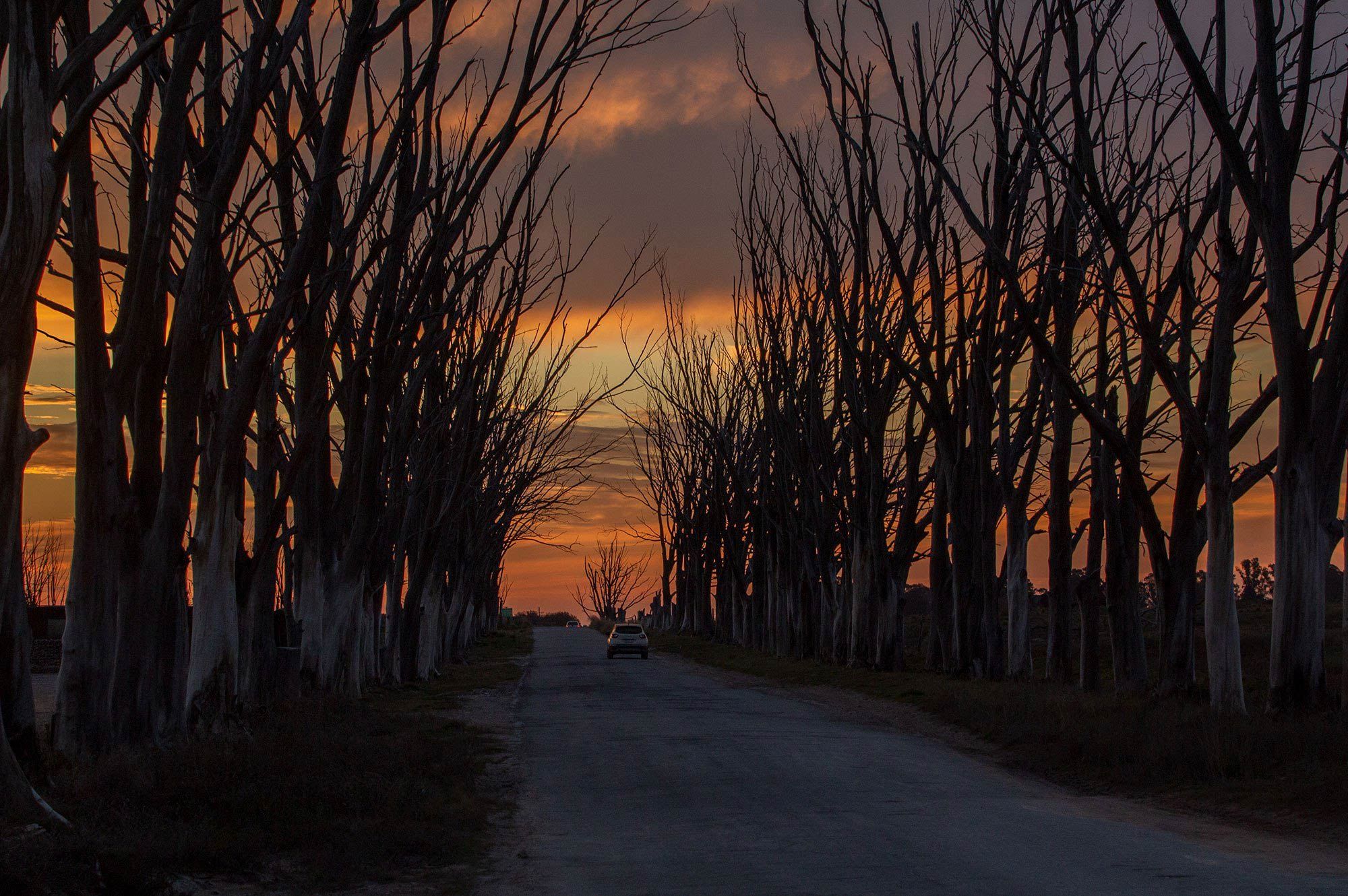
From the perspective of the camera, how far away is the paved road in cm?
771

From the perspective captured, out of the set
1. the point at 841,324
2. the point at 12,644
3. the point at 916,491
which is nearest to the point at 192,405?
the point at 12,644

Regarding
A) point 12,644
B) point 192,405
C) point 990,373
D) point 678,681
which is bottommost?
point 678,681

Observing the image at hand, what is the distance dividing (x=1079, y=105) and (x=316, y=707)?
39.6 ft

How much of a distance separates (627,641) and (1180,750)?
3939 cm

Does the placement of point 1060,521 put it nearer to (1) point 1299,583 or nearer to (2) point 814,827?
(1) point 1299,583

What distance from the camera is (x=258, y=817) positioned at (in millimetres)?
8992

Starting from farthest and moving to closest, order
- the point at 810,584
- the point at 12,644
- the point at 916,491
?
the point at 810,584 < the point at 916,491 < the point at 12,644

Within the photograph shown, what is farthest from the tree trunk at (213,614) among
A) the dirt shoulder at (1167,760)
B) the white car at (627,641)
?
the white car at (627,641)

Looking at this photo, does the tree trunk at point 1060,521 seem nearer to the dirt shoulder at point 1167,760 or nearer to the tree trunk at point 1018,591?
the tree trunk at point 1018,591

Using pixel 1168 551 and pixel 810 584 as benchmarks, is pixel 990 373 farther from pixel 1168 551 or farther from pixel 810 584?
pixel 810 584

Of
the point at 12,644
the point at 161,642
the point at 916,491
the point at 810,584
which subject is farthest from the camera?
the point at 810,584

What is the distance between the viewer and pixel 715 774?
42.8 feet

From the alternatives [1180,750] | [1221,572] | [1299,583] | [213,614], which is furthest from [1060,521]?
[213,614]

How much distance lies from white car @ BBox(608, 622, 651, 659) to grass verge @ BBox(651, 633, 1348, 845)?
31.2m
